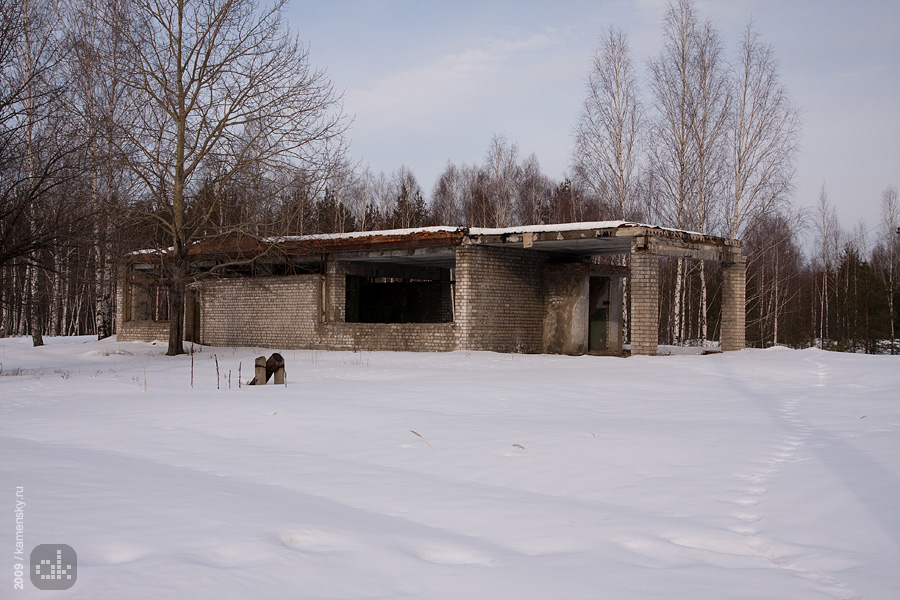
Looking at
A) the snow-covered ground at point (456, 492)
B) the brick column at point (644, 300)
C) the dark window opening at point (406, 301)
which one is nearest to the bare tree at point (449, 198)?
the dark window opening at point (406, 301)

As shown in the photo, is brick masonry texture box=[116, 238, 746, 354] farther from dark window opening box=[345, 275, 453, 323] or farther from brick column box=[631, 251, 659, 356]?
dark window opening box=[345, 275, 453, 323]

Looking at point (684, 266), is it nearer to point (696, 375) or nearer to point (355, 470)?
point (696, 375)

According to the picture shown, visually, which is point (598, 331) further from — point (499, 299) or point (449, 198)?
point (449, 198)

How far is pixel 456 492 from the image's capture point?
5.43m

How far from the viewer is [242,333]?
23.7 m

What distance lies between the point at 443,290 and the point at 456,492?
19.9 meters

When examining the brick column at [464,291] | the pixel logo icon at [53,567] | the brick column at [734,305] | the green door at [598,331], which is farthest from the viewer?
the green door at [598,331]

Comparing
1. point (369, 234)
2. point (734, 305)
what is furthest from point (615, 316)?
point (369, 234)

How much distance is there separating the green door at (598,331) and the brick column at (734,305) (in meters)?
3.52

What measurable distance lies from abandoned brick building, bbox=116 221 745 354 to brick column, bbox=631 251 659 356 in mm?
23

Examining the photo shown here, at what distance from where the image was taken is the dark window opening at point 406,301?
992 inches

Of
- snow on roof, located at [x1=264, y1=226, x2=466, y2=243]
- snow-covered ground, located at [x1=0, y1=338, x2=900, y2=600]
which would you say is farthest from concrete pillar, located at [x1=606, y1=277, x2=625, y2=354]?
snow-covered ground, located at [x1=0, y1=338, x2=900, y2=600]

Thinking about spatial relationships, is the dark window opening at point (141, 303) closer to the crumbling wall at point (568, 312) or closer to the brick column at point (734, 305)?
the crumbling wall at point (568, 312)

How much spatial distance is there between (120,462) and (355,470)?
1806mm
